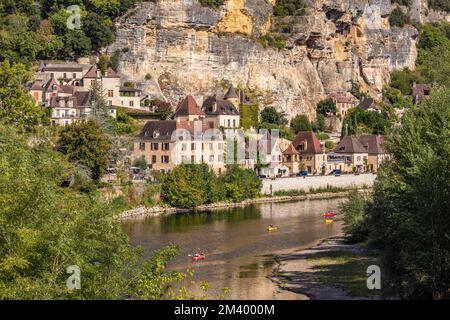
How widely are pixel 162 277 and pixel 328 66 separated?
71.9 metres

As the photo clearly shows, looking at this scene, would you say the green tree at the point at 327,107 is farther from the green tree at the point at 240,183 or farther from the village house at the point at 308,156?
the green tree at the point at 240,183

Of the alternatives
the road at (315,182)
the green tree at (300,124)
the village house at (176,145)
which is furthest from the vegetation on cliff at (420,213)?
the green tree at (300,124)

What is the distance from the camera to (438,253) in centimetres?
2511

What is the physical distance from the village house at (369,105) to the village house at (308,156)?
45.7 feet

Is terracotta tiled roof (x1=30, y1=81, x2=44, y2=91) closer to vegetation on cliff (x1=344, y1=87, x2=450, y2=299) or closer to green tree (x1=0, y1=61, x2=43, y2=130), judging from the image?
green tree (x1=0, y1=61, x2=43, y2=130)

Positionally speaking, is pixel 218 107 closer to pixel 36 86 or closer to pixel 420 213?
pixel 36 86

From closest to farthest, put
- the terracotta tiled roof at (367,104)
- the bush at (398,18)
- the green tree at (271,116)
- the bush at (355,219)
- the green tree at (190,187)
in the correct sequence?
the bush at (355,219)
the green tree at (190,187)
the green tree at (271,116)
the terracotta tiled roof at (367,104)
the bush at (398,18)

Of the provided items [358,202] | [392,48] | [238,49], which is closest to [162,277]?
[358,202]

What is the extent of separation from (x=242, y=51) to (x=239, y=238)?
38250 millimetres

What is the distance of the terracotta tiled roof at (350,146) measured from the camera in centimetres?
7550

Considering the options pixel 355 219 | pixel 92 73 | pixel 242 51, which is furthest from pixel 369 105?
pixel 355 219
